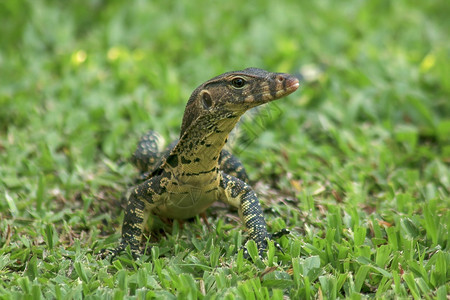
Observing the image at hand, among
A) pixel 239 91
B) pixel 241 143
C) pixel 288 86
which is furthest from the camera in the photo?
pixel 241 143

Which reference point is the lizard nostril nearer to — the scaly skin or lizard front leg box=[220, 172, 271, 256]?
the scaly skin

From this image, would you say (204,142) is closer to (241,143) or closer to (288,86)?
(288,86)

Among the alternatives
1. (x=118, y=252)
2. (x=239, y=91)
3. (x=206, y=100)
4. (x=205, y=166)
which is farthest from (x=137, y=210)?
(x=239, y=91)

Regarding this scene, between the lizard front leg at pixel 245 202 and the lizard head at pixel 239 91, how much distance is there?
57cm

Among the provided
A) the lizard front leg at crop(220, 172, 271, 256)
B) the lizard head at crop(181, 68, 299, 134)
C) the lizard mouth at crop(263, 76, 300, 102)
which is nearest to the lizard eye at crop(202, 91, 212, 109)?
the lizard head at crop(181, 68, 299, 134)

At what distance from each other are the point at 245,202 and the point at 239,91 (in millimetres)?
840

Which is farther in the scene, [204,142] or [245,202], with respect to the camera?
[245,202]

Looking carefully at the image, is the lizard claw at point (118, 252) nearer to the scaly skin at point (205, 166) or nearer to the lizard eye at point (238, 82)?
the scaly skin at point (205, 166)

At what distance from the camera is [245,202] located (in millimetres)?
3775

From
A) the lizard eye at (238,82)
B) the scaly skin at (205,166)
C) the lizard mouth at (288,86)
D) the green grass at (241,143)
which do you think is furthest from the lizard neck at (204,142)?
the green grass at (241,143)

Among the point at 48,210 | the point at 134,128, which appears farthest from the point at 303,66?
the point at 48,210

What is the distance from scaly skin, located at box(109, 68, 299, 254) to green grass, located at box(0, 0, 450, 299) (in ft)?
0.62

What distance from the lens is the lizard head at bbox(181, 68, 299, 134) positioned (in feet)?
10.4

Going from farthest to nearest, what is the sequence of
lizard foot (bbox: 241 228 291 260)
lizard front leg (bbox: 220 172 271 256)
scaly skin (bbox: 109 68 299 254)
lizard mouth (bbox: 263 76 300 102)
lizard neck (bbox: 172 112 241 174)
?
lizard front leg (bbox: 220 172 271 256) → lizard foot (bbox: 241 228 291 260) → lizard neck (bbox: 172 112 241 174) → scaly skin (bbox: 109 68 299 254) → lizard mouth (bbox: 263 76 300 102)
